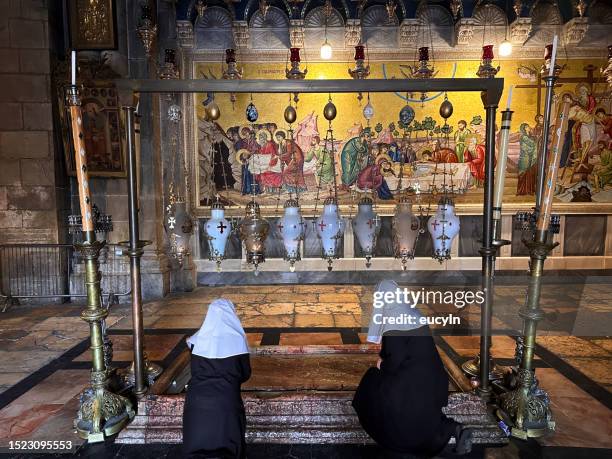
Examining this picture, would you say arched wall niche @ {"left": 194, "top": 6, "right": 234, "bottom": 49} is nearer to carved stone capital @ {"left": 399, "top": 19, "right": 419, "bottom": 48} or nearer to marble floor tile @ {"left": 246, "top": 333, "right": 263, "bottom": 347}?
carved stone capital @ {"left": 399, "top": 19, "right": 419, "bottom": 48}

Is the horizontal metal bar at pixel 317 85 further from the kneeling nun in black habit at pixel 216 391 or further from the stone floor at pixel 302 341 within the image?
the stone floor at pixel 302 341

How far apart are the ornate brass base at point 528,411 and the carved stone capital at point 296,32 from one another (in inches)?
260

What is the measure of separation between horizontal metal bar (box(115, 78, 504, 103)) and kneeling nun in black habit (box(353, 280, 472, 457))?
1.39 m

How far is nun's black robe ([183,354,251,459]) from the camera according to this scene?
2182mm

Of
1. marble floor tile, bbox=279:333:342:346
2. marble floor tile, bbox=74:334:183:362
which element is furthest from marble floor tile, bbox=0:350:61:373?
marble floor tile, bbox=279:333:342:346

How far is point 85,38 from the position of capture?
6.84m

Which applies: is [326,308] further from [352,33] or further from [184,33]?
[184,33]

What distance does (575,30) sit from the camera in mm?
7422

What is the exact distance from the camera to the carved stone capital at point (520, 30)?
739cm

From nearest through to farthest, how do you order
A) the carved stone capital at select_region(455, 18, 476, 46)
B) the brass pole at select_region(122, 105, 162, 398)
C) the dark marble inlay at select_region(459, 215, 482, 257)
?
1. the brass pole at select_region(122, 105, 162, 398)
2. the carved stone capital at select_region(455, 18, 476, 46)
3. the dark marble inlay at select_region(459, 215, 482, 257)

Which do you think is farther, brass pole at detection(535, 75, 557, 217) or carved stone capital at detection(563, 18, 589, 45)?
carved stone capital at detection(563, 18, 589, 45)

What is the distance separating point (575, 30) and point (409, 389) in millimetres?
7853

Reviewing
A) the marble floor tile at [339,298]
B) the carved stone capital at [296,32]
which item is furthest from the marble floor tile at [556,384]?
the carved stone capital at [296,32]

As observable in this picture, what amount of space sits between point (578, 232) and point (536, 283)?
6.60 meters
